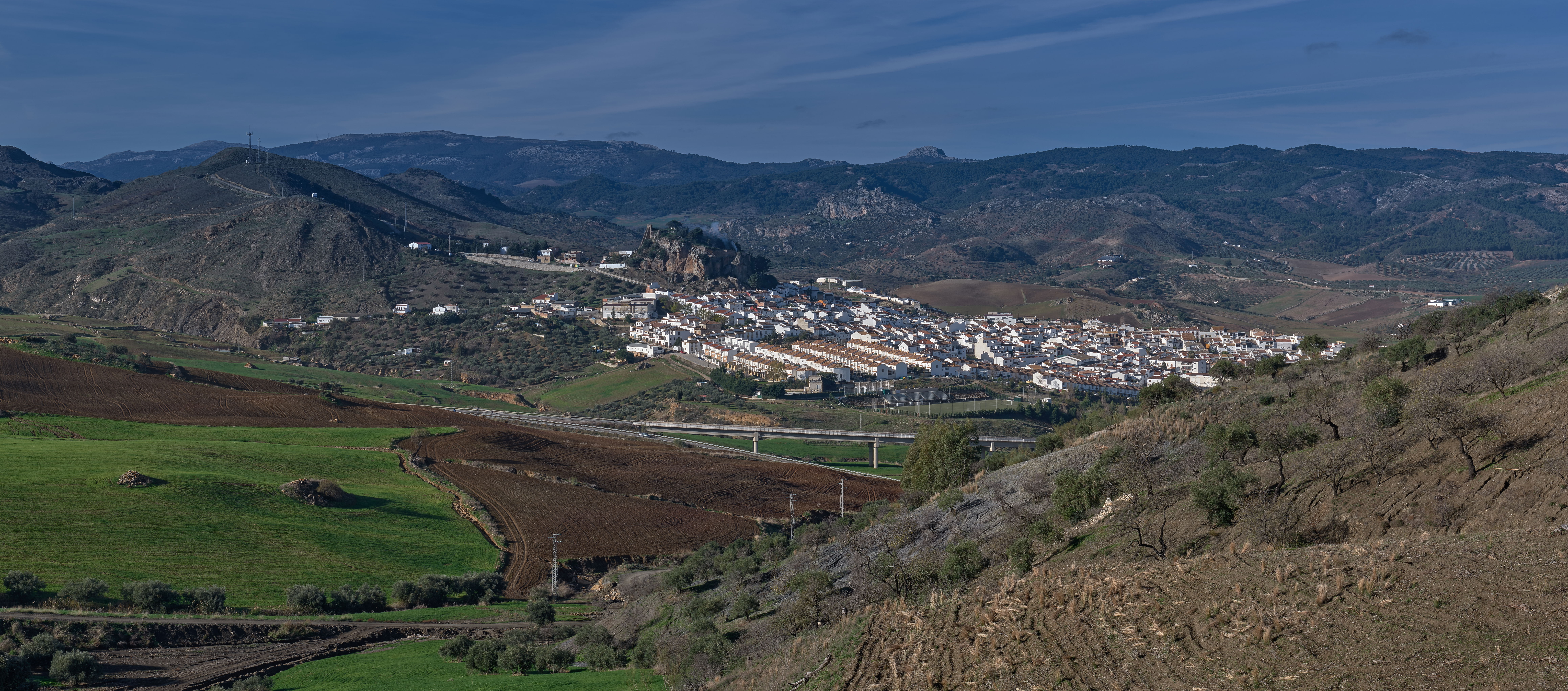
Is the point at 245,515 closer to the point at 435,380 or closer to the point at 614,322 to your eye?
the point at 435,380

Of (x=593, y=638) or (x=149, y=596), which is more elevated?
(x=149, y=596)

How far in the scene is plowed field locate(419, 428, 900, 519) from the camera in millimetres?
61906

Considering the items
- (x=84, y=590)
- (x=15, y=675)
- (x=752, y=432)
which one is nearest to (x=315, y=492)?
(x=84, y=590)

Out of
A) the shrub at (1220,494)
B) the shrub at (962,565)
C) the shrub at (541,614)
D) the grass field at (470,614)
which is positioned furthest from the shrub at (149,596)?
the shrub at (1220,494)

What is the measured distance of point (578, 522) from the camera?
172ft

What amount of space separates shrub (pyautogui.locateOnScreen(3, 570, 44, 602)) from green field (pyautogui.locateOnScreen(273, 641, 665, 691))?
30.1ft

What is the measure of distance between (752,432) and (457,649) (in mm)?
51389

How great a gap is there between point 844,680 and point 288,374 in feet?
307

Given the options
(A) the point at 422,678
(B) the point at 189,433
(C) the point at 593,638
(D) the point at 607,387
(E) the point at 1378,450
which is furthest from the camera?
(D) the point at 607,387

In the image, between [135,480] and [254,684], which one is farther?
[135,480]

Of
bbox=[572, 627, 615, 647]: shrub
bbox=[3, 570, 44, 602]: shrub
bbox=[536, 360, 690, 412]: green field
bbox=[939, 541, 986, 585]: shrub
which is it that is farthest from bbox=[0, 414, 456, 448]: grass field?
bbox=[939, 541, 986, 585]: shrub

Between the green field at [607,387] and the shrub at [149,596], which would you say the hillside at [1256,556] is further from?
the green field at [607,387]

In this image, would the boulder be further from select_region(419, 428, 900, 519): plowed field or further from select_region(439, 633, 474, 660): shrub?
select_region(439, 633, 474, 660): shrub

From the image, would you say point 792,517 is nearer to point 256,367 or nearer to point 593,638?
point 593,638
